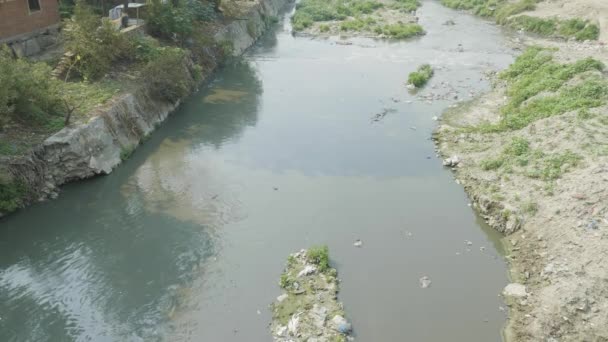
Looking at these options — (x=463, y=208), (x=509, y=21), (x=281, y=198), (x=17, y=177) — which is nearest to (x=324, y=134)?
(x=281, y=198)

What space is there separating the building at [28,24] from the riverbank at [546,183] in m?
17.3

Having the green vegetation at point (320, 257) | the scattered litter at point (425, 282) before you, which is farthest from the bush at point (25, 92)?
the scattered litter at point (425, 282)

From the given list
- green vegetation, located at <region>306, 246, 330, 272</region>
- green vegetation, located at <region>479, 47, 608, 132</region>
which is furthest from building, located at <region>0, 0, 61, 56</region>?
green vegetation, located at <region>479, 47, 608, 132</region>

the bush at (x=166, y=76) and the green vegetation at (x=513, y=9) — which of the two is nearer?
the bush at (x=166, y=76)

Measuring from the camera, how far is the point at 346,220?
46.1ft

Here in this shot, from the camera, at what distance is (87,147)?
15.9 m

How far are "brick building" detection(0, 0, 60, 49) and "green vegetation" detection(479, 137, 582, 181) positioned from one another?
1868cm

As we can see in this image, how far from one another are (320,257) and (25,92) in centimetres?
1062

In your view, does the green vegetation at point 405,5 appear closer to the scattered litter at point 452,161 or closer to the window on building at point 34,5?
the scattered litter at point 452,161

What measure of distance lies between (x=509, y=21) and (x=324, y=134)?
2737 cm

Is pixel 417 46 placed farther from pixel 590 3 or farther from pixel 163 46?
pixel 163 46

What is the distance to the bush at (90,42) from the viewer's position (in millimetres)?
19078

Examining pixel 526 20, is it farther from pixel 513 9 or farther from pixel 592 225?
pixel 592 225

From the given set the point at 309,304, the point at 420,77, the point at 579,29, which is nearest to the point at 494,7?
the point at 579,29
